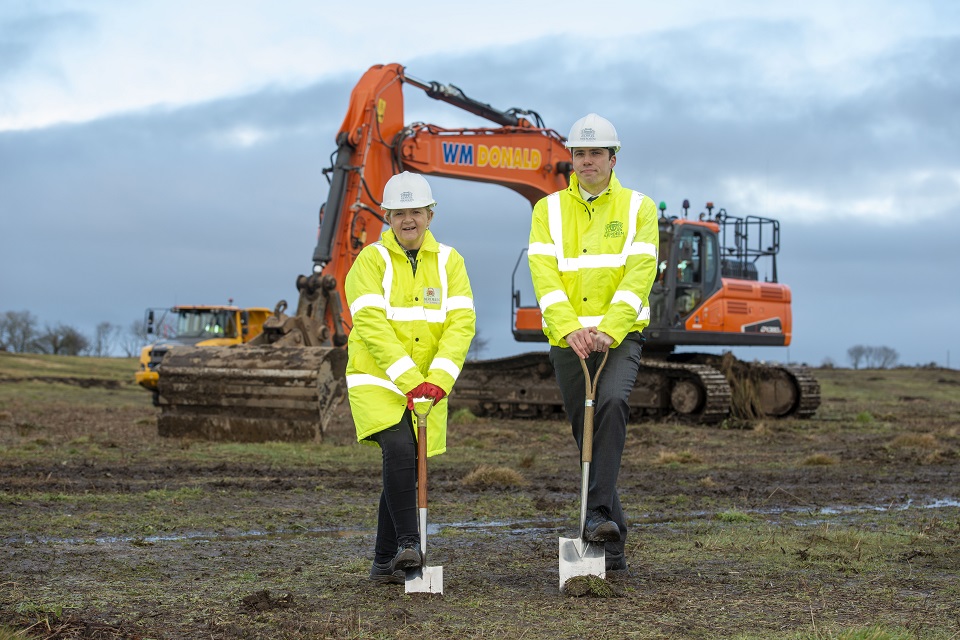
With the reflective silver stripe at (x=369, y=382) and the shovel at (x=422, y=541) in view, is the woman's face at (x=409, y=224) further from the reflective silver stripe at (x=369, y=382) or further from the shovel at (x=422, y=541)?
the shovel at (x=422, y=541)

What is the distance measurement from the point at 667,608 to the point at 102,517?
16.4 feet

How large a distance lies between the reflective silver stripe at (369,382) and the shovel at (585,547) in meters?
0.98

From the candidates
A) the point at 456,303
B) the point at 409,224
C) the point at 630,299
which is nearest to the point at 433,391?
the point at 456,303

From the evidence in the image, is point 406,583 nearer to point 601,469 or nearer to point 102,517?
point 601,469

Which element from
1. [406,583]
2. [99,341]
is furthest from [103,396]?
[99,341]

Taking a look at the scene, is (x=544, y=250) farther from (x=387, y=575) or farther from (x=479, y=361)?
(x=479, y=361)

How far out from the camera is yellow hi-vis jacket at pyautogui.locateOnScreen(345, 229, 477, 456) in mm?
5996

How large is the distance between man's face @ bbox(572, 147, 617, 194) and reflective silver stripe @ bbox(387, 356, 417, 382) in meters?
1.42

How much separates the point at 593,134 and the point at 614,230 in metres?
0.53

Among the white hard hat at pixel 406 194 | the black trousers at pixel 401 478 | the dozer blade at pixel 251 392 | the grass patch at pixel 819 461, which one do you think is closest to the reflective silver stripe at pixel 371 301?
the white hard hat at pixel 406 194

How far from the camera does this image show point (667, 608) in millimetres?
5340

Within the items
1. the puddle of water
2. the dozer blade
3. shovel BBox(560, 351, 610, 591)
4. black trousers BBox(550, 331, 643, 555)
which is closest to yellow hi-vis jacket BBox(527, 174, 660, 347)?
black trousers BBox(550, 331, 643, 555)

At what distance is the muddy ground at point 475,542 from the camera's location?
16.8 feet

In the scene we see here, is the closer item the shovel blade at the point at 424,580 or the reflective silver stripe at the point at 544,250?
the shovel blade at the point at 424,580
